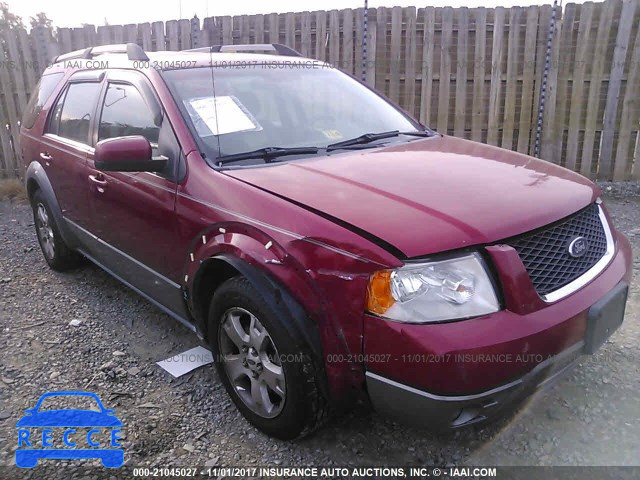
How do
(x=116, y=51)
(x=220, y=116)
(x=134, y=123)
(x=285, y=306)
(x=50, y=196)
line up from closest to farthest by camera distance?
(x=285, y=306), (x=220, y=116), (x=134, y=123), (x=116, y=51), (x=50, y=196)

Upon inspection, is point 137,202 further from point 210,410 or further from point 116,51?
point 116,51

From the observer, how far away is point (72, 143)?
402 centimetres

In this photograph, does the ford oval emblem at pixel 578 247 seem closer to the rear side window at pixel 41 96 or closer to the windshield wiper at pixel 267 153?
the windshield wiper at pixel 267 153

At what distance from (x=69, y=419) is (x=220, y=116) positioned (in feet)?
5.93

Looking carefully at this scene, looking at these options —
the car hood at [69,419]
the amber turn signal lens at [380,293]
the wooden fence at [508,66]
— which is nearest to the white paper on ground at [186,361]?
the car hood at [69,419]

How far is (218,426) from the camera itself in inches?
110

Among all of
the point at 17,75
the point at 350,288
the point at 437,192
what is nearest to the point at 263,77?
the point at 437,192

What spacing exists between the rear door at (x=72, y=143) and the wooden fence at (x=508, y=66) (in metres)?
3.85

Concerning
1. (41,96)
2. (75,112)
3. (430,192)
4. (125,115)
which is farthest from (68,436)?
(41,96)

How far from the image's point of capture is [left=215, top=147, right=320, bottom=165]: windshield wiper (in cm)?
277

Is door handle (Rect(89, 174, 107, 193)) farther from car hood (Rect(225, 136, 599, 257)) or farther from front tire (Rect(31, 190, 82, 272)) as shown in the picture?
car hood (Rect(225, 136, 599, 257))

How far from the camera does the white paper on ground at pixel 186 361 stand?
10.8 ft

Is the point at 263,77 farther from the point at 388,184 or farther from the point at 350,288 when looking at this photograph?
the point at 350,288

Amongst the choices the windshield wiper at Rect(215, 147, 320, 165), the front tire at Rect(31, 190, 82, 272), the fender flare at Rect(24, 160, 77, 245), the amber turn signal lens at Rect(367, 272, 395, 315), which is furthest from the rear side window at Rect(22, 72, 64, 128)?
the amber turn signal lens at Rect(367, 272, 395, 315)
